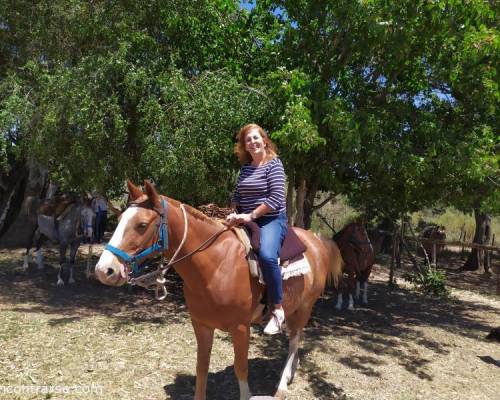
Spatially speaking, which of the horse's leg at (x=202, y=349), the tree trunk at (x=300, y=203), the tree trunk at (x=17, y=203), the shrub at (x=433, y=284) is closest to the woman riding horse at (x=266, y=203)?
the horse's leg at (x=202, y=349)

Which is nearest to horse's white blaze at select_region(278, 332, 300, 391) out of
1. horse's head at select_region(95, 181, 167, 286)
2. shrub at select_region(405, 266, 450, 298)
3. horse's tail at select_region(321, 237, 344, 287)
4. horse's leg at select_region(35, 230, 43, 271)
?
horse's tail at select_region(321, 237, 344, 287)

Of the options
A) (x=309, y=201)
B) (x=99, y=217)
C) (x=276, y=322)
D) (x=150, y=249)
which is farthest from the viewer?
(x=99, y=217)

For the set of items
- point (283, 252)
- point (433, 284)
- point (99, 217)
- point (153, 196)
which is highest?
point (153, 196)

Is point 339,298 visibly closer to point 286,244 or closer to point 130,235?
point 286,244

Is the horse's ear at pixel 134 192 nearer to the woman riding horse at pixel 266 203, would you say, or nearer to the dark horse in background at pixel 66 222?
the woman riding horse at pixel 266 203

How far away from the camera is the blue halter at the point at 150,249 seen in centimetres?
285

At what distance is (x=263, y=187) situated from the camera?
374 centimetres

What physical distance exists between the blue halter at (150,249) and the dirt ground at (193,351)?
2.05 meters

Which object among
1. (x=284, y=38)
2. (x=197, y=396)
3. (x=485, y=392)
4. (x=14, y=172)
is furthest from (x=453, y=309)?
(x=14, y=172)

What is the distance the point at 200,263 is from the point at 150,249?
0.53 metres

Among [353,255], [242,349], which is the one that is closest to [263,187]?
[242,349]

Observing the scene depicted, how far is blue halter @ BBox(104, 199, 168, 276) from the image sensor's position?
2.85 meters

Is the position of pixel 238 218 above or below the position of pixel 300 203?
below

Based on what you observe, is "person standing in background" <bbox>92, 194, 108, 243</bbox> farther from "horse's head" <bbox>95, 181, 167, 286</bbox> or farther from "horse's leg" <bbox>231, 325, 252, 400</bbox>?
"horse's head" <bbox>95, 181, 167, 286</bbox>
